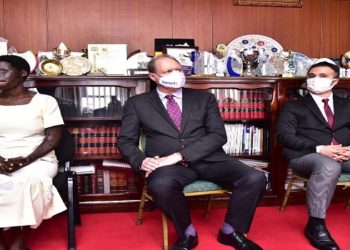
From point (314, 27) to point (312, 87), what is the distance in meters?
1.33

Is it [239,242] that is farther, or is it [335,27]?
[335,27]

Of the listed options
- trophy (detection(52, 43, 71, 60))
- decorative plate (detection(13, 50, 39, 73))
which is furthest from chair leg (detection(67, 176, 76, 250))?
trophy (detection(52, 43, 71, 60))

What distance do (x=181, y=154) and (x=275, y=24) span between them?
2.18 metres

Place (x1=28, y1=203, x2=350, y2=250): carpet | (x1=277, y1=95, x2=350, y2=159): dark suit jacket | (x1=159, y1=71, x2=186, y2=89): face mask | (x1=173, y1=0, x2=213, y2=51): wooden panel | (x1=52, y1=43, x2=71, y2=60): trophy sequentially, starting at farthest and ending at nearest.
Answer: (x1=173, y1=0, x2=213, y2=51): wooden panel, (x1=52, y1=43, x2=71, y2=60): trophy, (x1=277, y1=95, x2=350, y2=159): dark suit jacket, (x1=159, y1=71, x2=186, y2=89): face mask, (x1=28, y1=203, x2=350, y2=250): carpet

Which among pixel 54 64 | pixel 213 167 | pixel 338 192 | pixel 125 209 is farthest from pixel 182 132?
pixel 338 192

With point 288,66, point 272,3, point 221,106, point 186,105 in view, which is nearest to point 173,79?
point 186,105

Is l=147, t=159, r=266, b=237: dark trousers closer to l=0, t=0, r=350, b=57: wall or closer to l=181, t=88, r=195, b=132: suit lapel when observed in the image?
l=181, t=88, r=195, b=132: suit lapel

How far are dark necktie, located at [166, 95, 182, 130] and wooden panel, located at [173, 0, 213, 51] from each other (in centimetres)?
126

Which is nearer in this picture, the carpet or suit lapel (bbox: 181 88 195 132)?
the carpet

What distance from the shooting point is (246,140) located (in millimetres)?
3787

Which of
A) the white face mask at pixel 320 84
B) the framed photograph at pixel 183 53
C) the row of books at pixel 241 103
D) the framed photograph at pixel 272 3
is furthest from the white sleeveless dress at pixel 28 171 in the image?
the framed photograph at pixel 272 3

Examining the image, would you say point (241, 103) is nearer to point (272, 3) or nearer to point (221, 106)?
point (221, 106)

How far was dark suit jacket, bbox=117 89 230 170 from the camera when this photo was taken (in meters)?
2.91

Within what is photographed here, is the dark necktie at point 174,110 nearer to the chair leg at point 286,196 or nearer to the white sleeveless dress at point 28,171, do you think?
the white sleeveless dress at point 28,171
